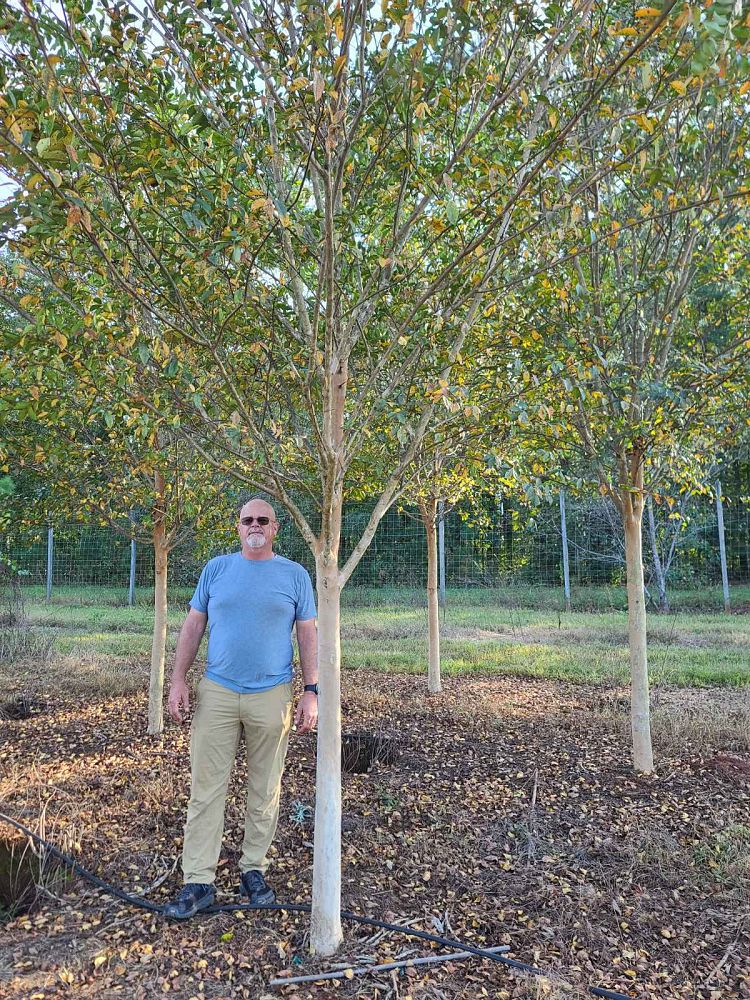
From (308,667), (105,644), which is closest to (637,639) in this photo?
(308,667)

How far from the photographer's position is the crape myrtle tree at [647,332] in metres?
3.93

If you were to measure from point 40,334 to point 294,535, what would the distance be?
12320mm

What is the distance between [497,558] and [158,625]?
10.4 m

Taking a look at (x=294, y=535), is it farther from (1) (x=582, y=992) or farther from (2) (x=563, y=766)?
(1) (x=582, y=992)

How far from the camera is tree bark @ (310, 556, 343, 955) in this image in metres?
2.70

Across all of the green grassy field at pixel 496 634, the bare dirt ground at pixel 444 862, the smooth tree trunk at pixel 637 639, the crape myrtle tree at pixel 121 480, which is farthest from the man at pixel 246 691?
the green grassy field at pixel 496 634

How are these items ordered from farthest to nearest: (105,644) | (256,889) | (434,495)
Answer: (105,644) → (434,495) → (256,889)

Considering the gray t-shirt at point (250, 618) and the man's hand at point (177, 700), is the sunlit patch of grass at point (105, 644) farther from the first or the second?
the gray t-shirt at point (250, 618)

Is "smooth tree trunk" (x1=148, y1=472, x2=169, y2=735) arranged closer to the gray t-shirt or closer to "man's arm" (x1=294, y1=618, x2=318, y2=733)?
the gray t-shirt

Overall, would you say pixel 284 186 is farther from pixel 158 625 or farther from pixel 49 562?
pixel 49 562

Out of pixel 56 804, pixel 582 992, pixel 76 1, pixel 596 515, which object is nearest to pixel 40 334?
pixel 76 1

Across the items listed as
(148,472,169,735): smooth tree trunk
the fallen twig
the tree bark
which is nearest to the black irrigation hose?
the fallen twig

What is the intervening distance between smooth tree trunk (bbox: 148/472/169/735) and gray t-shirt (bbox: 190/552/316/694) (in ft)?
7.81

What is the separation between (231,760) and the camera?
315 centimetres
